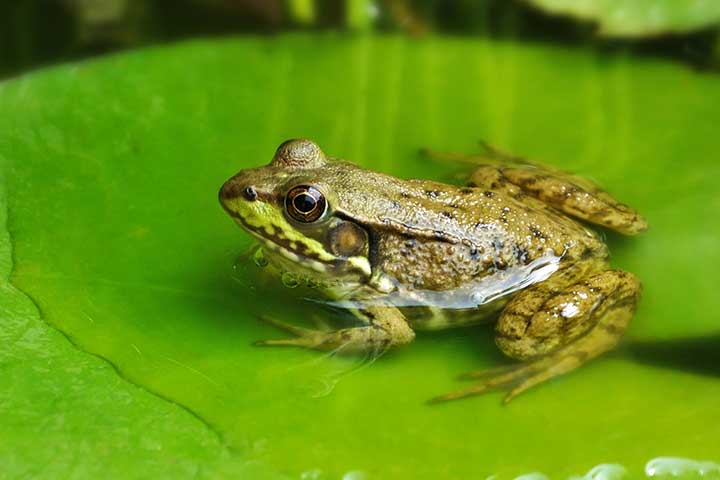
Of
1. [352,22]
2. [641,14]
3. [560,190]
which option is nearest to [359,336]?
[560,190]

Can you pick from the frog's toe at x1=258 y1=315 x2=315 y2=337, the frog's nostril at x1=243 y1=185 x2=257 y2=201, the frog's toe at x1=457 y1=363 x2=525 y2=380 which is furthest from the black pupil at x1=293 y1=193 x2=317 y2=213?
the frog's toe at x1=457 y1=363 x2=525 y2=380

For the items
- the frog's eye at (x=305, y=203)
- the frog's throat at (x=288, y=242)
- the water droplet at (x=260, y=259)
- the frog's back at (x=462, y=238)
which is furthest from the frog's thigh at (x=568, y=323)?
the water droplet at (x=260, y=259)

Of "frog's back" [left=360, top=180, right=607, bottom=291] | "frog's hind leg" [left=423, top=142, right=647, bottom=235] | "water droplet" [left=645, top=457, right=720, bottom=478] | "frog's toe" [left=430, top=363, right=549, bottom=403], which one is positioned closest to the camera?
"water droplet" [left=645, top=457, right=720, bottom=478]

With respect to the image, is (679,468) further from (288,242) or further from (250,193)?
(250,193)

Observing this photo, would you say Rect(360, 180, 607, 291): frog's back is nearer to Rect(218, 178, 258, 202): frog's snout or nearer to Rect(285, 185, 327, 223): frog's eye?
Rect(285, 185, 327, 223): frog's eye

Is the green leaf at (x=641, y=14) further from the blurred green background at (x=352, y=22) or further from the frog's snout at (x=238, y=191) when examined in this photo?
the frog's snout at (x=238, y=191)
